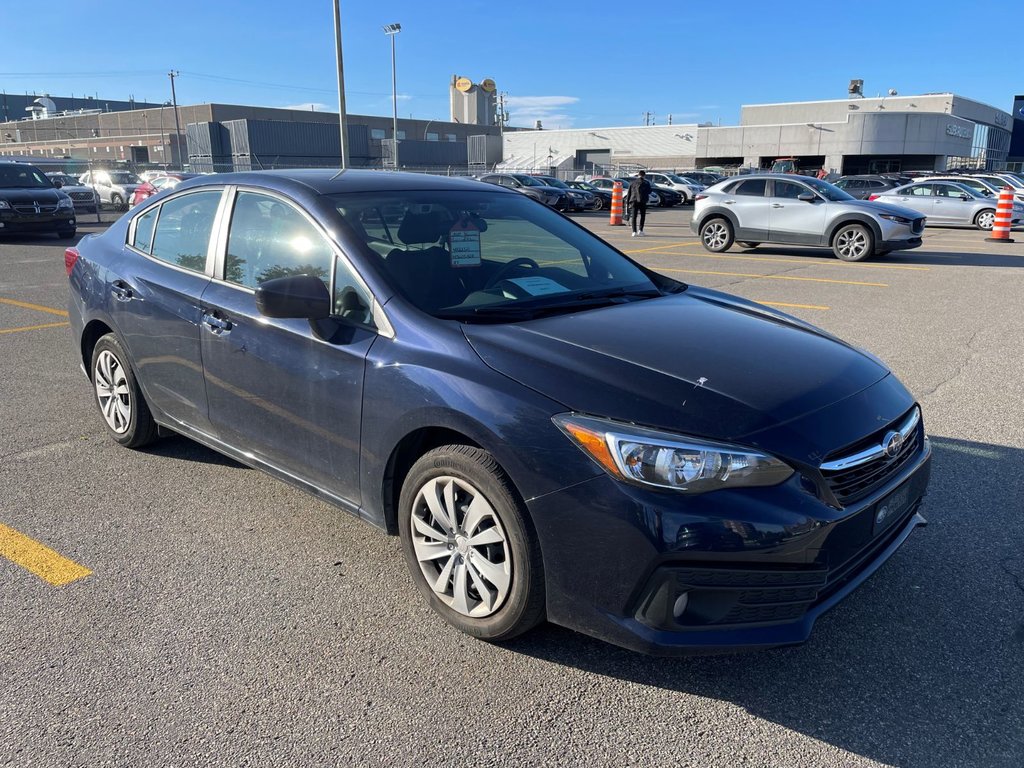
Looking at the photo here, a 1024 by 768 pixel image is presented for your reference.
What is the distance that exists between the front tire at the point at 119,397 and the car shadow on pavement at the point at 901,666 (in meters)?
2.80

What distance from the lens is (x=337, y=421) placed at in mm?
3137

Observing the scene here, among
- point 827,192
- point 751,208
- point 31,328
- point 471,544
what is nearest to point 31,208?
point 31,328

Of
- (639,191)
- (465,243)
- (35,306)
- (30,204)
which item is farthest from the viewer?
(639,191)

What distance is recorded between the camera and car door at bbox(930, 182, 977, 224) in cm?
2197

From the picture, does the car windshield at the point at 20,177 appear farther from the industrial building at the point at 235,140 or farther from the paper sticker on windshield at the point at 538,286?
the industrial building at the point at 235,140

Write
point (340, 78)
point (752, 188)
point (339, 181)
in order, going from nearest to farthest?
1. point (339, 181)
2. point (752, 188)
3. point (340, 78)

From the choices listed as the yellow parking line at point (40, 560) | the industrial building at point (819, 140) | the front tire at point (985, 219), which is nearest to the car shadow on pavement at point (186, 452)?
the yellow parking line at point (40, 560)

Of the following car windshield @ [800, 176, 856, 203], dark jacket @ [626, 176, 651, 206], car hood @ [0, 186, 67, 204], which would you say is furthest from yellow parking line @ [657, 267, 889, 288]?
car hood @ [0, 186, 67, 204]

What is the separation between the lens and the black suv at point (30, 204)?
16.9 m

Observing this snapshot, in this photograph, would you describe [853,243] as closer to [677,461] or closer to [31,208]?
[677,461]

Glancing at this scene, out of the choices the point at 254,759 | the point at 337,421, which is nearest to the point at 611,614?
the point at 254,759

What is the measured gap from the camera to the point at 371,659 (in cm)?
279

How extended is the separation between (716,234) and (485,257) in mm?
14017

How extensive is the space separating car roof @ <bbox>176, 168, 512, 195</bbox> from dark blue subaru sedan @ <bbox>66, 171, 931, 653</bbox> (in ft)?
0.08
